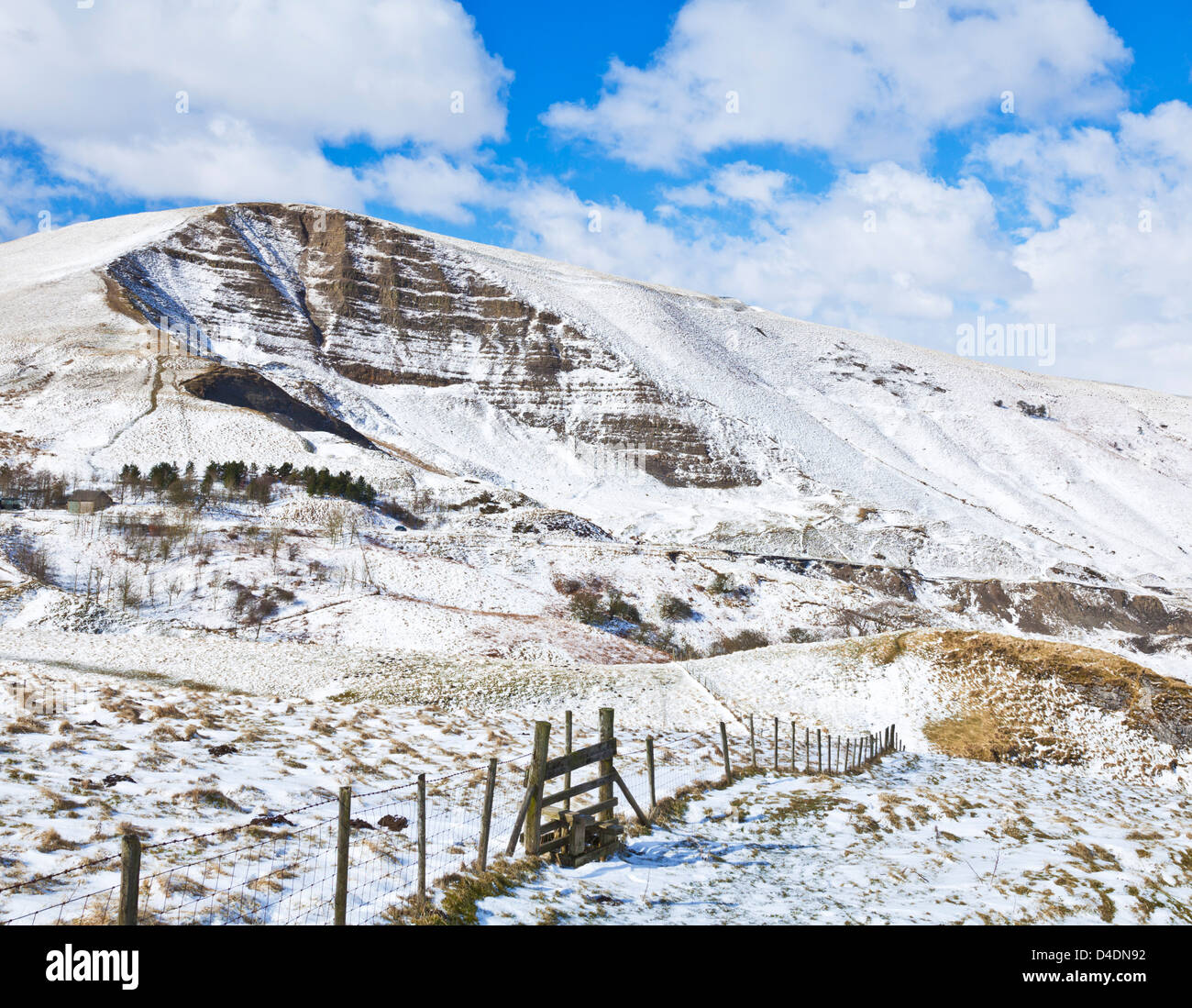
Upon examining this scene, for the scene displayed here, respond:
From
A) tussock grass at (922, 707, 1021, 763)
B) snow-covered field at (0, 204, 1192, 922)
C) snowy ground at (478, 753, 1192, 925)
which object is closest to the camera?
snowy ground at (478, 753, 1192, 925)

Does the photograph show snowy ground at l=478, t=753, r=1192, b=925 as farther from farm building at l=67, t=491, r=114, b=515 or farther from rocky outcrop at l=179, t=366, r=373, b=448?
rocky outcrop at l=179, t=366, r=373, b=448

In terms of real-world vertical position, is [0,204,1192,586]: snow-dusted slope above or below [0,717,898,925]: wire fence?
above

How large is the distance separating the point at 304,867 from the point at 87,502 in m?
52.3

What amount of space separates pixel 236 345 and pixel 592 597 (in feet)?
300

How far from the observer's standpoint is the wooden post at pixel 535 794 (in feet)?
34.2

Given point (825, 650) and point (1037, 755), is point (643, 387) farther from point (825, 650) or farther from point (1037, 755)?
point (1037, 755)

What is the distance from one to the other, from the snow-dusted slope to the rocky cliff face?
19.2 inches

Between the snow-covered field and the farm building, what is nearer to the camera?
the snow-covered field

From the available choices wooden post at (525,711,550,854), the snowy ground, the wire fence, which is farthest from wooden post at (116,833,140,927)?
wooden post at (525,711,550,854)

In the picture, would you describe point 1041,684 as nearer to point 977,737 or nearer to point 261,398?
point 977,737

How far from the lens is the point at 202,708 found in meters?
17.2

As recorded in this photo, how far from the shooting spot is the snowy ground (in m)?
9.64
